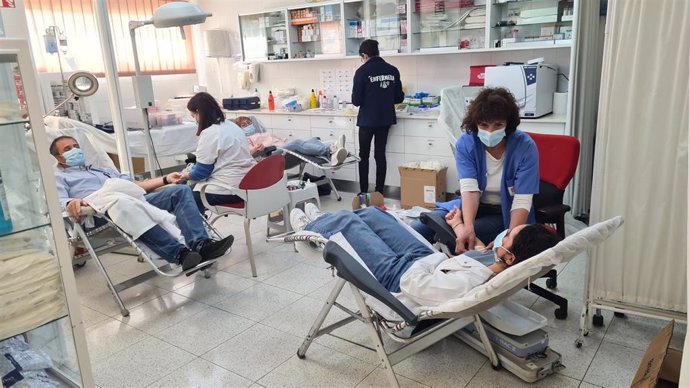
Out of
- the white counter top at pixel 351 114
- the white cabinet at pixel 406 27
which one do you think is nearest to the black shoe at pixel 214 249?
the white counter top at pixel 351 114

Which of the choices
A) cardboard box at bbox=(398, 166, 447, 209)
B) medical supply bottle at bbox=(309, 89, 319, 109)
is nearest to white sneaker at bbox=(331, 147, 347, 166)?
cardboard box at bbox=(398, 166, 447, 209)

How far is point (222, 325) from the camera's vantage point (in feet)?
8.52

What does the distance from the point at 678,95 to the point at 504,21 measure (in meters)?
2.63

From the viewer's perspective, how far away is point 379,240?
2252 millimetres

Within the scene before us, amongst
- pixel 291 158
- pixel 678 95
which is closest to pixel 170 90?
pixel 291 158

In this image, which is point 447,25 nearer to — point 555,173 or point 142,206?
point 555,173

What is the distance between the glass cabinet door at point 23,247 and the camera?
1.58 meters

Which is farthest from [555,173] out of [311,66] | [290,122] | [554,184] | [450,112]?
[311,66]

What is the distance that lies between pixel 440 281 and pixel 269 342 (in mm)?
1014

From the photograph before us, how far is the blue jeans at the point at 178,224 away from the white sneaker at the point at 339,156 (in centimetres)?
167

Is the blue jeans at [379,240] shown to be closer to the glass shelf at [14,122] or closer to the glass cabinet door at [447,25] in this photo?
the glass shelf at [14,122]

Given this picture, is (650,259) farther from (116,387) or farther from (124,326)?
(124,326)

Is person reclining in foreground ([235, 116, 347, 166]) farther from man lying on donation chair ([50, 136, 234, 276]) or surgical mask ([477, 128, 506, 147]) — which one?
surgical mask ([477, 128, 506, 147])

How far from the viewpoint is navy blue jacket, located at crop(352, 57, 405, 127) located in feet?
14.8
